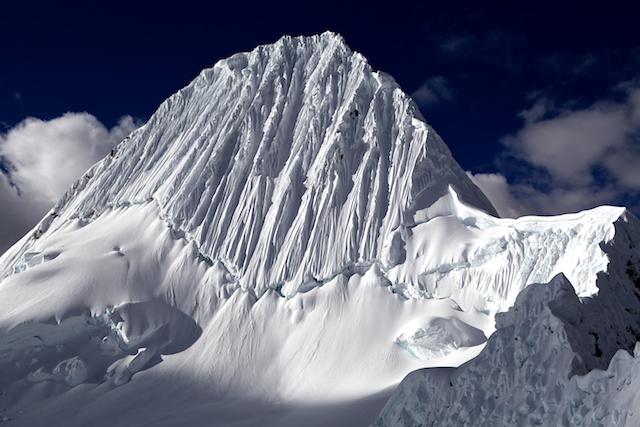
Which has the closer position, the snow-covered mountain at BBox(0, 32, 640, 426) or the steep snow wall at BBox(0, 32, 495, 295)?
the snow-covered mountain at BBox(0, 32, 640, 426)

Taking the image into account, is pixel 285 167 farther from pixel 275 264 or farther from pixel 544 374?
pixel 544 374

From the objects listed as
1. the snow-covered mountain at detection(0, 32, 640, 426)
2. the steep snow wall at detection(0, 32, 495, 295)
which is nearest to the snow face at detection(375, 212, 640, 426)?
the snow-covered mountain at detection(0, 32, 640, 426)

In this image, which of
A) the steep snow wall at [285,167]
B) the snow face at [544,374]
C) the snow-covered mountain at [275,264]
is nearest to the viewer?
the snow face at [544,374]

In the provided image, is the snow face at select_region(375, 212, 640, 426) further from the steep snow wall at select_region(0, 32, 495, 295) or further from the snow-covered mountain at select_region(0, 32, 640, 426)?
the steep snow wall at select_region(0, 32, 495, 295)

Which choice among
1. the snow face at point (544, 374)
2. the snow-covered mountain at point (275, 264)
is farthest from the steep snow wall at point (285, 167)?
the snow face at point (544, 374)

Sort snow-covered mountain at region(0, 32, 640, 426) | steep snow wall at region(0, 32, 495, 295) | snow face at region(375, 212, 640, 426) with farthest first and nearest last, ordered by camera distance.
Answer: steep snow wall at region(0, 32, 495, 295) → snow-covered mountain at region(0, 32, 640, 426) → snow face at region(375, 212, 640, 426)

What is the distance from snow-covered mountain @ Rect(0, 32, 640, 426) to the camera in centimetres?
2661

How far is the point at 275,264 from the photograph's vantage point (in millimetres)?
33875

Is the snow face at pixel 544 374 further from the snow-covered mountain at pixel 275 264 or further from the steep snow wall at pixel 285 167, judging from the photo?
the steep snow wall at pixel 285 167

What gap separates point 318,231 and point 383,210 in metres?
4.06

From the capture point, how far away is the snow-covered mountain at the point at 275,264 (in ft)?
87.3

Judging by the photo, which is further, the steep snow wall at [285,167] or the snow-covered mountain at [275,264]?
the steep snow wall at [285,167]

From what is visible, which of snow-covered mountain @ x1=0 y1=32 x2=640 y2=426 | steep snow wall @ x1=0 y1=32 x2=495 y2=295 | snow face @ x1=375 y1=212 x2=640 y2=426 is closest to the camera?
snow face @ x1=375 y1=212 x2=640 y2=426

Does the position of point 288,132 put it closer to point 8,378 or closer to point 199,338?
point 199,338
